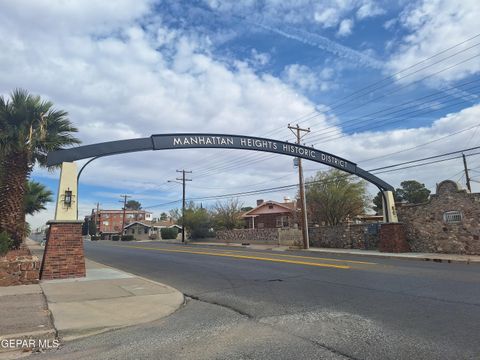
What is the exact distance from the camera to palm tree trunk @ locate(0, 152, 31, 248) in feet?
52.9

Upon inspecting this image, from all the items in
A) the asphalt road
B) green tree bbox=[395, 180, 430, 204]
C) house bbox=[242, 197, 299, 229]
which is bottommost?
the asphalt road

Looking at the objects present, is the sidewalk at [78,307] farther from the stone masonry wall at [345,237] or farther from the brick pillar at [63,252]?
the stone masonry wall at [345,237]

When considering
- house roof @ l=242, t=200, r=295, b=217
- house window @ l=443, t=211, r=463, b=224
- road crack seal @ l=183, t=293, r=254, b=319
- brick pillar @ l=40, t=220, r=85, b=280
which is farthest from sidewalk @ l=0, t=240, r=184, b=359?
house roof @ l=242, t=200, r=295, b=217

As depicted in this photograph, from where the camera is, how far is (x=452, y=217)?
2248 centimetres

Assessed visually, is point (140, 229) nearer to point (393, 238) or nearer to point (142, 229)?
point (142, 229)

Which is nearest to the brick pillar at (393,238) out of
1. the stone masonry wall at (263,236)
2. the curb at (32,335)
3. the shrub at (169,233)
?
the stone masonry wall at (263,236)

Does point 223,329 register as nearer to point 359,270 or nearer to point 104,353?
point 104,353

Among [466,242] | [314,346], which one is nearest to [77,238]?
[314,346]

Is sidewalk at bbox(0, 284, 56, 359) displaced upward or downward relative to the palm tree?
downward

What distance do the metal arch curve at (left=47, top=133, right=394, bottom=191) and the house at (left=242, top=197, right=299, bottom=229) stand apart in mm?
28797

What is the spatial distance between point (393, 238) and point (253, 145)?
36.4 ft

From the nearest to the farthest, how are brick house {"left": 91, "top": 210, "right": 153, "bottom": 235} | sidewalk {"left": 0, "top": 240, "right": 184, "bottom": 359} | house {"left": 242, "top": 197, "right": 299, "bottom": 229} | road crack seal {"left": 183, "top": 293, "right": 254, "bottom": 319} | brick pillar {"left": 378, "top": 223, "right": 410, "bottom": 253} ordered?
sidewalk {"left": 0, "top": 240, "right": 184, "bottom": 359}, road crack seal {"left": 183, "top": 293, "right": 254, "bottom": 319}, brick pillar {"left": 378, "top": 223, "right": 410, "bottom": 253}, house {"left": 242, "top": 197, "right": 299, "bottom": 229}, brick house {"left": 91, "top": 210, "right": 153, "bottom": 235}

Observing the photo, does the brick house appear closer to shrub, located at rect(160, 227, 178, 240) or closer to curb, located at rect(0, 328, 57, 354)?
shrub, located at rect(160, 227, 178, 240)

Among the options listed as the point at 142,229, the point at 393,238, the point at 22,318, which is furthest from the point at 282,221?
the point at 22,318
